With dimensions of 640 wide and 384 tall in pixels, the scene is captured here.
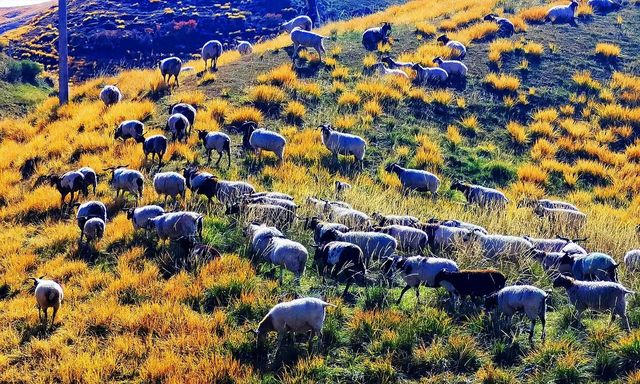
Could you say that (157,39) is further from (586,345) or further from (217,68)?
(586,345)

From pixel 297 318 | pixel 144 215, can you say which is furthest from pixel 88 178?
pixel 297 318

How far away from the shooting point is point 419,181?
1631 cm

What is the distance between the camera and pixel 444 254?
11.4 metres

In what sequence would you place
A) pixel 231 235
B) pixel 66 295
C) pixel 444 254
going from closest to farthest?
pixel 66 295 → pixel 444 254 → pixel 231 235

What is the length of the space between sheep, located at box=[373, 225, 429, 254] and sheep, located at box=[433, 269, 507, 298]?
2106 mm

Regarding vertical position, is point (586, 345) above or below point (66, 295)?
above

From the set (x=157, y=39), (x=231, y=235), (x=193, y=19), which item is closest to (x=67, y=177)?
(x=231, y=235)

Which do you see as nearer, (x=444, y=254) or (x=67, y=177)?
(x=444, y=254)

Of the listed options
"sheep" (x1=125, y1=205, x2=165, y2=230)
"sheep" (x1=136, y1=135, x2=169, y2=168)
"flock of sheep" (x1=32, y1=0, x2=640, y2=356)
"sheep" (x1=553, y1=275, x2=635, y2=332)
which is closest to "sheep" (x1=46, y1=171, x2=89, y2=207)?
"flock of sheep" (x1=32, y1=0, x2=640, y2=356)

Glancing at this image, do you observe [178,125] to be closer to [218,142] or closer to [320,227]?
[218,142]

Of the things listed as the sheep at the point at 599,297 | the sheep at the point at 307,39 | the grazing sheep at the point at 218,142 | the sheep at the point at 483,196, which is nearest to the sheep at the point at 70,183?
the grazing sheep at the point at 218,142

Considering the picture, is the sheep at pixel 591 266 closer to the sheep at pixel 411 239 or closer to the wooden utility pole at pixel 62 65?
the sheep at pixel 411 239

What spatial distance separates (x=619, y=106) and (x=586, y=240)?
1187cm

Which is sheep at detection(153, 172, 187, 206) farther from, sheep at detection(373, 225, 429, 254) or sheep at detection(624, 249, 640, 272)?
sheep at detection(624, 249, 640, 272)
